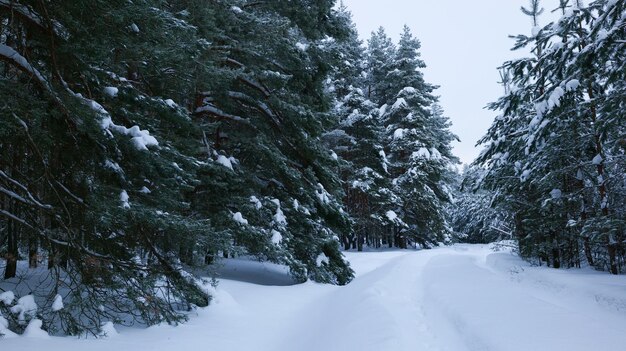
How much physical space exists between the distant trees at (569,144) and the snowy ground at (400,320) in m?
2.22

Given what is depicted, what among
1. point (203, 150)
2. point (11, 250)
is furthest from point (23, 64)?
point (203, 150)

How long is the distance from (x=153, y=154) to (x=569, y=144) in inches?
477

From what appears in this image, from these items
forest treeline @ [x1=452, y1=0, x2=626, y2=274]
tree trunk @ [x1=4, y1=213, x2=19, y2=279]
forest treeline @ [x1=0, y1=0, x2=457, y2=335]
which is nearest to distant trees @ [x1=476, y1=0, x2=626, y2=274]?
forest treeline @ [x1=452, y1=0, x2=626, y2=274]

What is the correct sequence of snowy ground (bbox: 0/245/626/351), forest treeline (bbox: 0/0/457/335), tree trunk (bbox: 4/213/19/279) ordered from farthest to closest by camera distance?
tree trunk (bbox: 4/213/19/279)
snowy ground (bbox: 0/245/626/351)
forest treeline (bbox: 0/0/457/335)

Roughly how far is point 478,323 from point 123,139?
595cm

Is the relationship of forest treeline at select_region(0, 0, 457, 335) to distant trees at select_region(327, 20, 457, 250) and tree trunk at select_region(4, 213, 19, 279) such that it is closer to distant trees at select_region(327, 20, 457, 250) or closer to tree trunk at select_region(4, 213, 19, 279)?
tree trunk at select_region(4, 213, 19, 279)

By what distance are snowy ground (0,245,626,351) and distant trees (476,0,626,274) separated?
222 centimetres

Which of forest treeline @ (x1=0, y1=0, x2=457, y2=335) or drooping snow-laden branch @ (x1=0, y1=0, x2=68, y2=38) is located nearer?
drooping snow-laden branch @ (x1=0, y1=0, x2=68, y2=38)

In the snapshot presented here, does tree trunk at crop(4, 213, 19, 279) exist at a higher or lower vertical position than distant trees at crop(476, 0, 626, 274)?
lower

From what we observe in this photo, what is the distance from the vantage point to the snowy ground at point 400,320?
503 cm

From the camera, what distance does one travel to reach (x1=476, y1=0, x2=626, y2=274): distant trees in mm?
8016

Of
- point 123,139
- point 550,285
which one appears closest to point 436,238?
point 550,285

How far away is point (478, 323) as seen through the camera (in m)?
6.13

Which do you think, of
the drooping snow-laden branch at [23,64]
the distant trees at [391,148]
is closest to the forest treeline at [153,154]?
the drooping snow-laden branch at [23,64]
